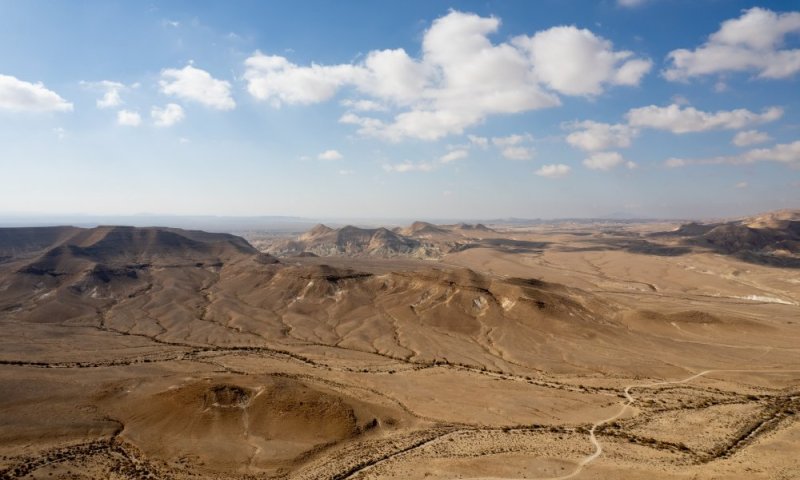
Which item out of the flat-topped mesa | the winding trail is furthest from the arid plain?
the flat-topped mesa

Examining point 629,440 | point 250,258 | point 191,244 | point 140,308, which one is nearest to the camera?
point 629,440

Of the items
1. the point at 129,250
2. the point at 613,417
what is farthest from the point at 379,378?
the point at 129,250

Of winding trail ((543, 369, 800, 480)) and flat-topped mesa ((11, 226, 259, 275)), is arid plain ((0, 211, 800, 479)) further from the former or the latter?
flat-topped mesa ((11, 226, 259, 275))

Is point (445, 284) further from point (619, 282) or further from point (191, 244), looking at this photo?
point (191, 244)

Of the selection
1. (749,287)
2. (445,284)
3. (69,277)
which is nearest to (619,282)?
(749,287)

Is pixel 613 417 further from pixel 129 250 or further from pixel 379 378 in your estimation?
pixel 129 250

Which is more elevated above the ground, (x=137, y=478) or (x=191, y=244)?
(x=191, y=244)

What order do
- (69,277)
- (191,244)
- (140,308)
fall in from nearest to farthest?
(140,308), (69,277), (191,244)

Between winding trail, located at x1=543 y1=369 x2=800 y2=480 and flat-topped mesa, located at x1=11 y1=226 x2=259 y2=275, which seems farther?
flat-topped mesa, located at x1=11 y1=226 x2=259 y2=275

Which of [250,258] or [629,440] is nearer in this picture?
[629,440]
